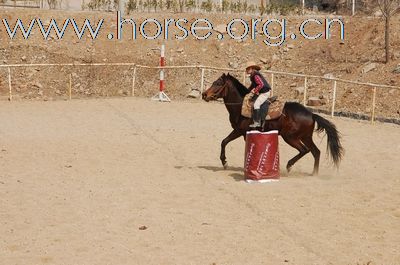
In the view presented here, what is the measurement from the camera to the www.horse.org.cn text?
3009 cm

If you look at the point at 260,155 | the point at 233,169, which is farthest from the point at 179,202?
the point at 233,169

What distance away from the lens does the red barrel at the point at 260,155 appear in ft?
37.8

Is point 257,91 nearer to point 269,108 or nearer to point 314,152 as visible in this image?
point 269,108

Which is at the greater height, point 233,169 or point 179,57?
point 179,57

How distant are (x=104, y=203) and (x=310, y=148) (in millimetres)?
4410

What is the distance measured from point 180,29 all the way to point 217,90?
18876 mm

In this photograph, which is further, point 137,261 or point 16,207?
point 16,207

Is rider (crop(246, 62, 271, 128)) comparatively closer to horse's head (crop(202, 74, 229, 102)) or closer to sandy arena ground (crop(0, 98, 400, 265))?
horse's head (crop(202, 74, 229, 102))

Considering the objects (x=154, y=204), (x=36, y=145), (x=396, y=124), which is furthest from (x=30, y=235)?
(x=396, y=124)

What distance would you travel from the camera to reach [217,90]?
41.1 feet

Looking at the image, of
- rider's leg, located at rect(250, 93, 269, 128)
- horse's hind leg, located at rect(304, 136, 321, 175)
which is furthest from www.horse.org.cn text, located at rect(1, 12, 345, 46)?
rider's leg, located at rect(250, 93, 269, 128)

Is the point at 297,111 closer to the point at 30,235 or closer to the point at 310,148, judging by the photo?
the point at 310,148

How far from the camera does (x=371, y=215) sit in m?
9.55

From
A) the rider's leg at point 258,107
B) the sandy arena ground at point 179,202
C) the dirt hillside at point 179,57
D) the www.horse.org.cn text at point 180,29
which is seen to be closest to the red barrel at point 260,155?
the sandy arena ground at point 179,202
